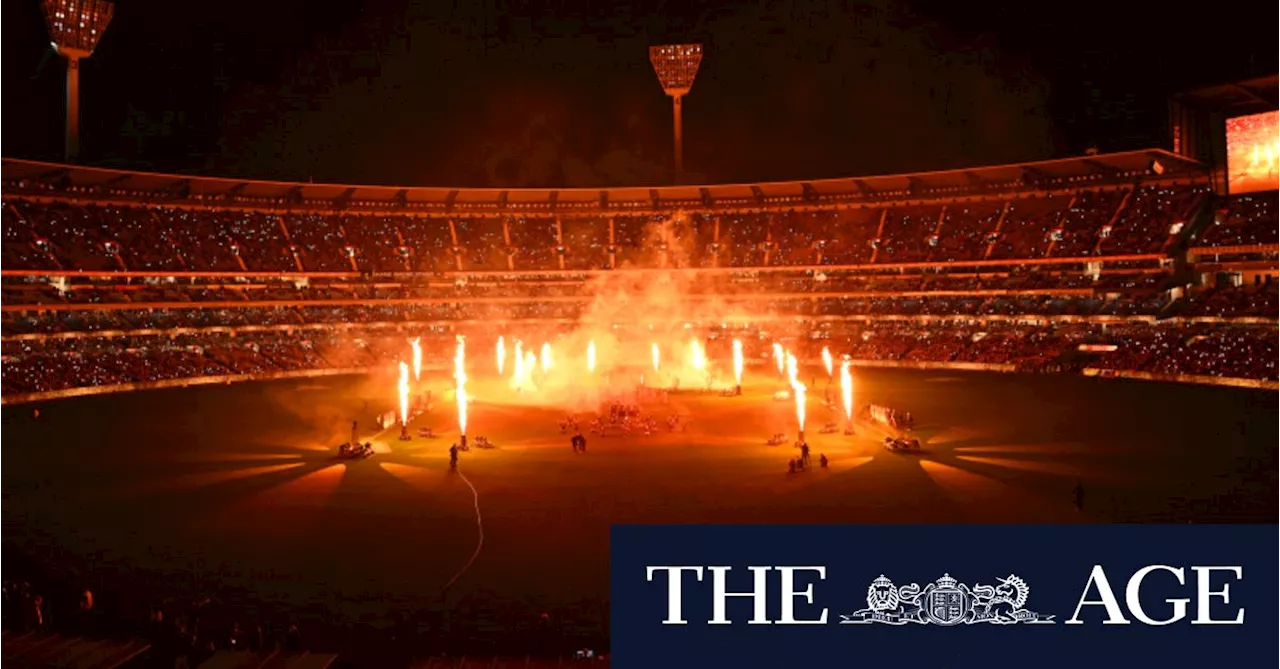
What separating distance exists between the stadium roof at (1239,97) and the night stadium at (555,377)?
0.27m

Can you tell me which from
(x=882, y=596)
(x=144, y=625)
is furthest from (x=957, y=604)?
(x=144, y=625)

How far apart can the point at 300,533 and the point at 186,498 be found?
17.8ft

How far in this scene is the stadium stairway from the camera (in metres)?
13.4

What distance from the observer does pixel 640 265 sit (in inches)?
2832

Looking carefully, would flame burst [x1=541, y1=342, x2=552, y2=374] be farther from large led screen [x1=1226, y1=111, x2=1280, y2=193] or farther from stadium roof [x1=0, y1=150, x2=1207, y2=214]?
large led screen [x1=1226, y1=111, x2=1280, y2=193]

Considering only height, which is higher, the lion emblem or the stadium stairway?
the lion emblem

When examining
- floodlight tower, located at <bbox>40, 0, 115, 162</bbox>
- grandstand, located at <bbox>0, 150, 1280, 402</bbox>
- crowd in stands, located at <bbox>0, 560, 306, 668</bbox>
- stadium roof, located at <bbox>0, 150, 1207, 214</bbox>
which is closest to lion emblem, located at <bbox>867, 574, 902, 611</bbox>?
crowd in stands, located at <bbox>0, 560, 306, 668</bbox>

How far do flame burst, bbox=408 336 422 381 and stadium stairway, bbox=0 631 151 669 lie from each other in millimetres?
38722

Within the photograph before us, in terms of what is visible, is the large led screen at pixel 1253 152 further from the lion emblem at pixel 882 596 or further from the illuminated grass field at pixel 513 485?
the lion emblem at pixel 882 596

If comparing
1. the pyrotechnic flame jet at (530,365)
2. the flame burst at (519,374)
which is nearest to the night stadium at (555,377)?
the flame burst at (519,374)

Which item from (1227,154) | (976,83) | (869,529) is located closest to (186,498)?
(869,529)

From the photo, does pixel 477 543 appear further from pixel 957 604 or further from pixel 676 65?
pixel 676 65

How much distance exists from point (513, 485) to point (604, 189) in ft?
152

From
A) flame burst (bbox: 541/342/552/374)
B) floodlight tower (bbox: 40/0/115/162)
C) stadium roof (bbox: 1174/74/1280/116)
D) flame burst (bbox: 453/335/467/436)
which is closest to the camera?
flame burst (bbox: 453/335/467/436)
